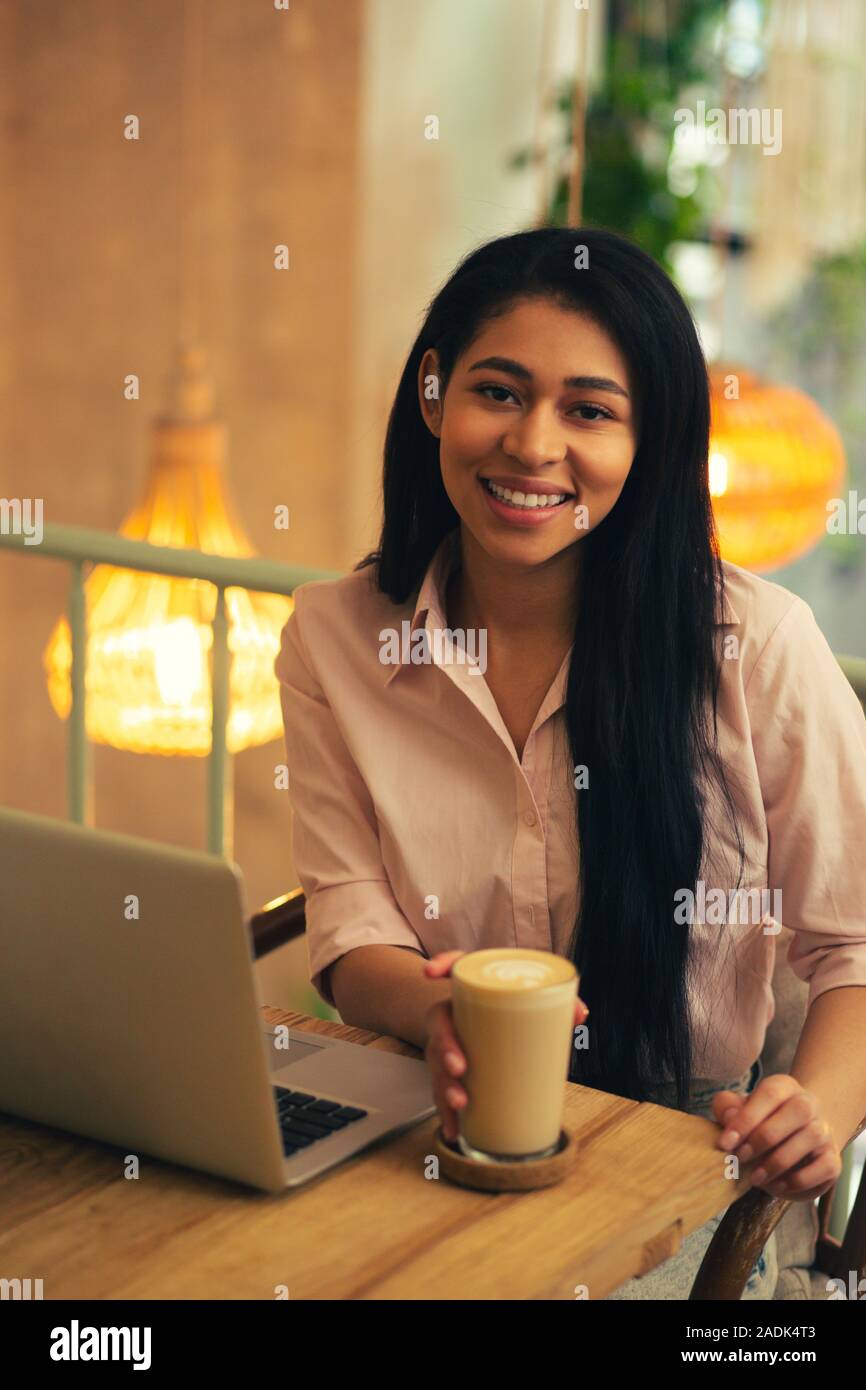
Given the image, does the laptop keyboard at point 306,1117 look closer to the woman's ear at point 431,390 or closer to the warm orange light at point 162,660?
the woman's ear at point 431,390

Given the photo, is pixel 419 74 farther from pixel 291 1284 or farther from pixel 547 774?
pixel 291 1284

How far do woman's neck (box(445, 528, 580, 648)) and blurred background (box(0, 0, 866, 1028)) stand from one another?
6.20ft

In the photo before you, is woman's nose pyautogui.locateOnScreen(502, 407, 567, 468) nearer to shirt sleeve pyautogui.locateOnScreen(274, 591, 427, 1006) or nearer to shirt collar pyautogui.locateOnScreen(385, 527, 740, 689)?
shirt collar pyautogui.locateOnScreen(385, 527, 740, 689)

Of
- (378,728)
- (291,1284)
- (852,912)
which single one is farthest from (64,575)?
(291,1284)

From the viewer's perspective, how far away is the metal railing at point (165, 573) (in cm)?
198

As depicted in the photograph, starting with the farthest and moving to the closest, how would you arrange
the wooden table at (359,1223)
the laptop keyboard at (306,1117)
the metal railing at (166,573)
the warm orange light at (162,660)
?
the warm orange light at (162,660)
the metal railing at (166,573)
the laptop keyboard at (306,1117)
the wooden table at (359,1223)

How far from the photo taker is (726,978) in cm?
151

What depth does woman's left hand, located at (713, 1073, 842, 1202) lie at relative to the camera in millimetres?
1126

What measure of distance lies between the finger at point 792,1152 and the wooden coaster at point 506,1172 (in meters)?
0.16

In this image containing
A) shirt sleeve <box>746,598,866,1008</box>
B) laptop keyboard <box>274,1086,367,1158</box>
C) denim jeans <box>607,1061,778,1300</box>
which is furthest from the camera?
shirt sleeve <box>746,598,866,1008</box>

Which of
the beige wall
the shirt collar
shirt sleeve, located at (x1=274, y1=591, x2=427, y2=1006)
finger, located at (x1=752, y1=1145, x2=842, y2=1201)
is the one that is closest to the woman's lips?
the shirt collar

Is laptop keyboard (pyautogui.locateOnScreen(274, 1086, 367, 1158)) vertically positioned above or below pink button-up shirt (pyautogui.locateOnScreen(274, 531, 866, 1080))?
below

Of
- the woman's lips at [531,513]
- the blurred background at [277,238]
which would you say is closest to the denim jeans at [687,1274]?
the woman's lips at [531,513]

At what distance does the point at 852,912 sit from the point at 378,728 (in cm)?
44
